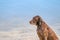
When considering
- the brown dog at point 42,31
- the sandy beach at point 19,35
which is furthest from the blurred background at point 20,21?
the brown dog at point 42,31

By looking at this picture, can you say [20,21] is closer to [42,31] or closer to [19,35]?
[19,35]

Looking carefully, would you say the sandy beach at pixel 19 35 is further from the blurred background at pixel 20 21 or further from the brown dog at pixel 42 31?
the brown dog at pixel 42 31

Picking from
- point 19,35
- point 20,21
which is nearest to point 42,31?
point 19,35

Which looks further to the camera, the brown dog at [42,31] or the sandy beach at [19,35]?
the sandy beach at [19,35]

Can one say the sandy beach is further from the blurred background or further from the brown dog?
the brown dog

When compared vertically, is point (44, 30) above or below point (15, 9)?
Result: below

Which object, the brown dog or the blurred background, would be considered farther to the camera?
the blurred background

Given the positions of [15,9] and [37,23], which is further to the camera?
[15,9]

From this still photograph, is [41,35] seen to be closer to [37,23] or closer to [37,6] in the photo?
[37,23]

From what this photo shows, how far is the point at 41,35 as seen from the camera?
7172 millimetres

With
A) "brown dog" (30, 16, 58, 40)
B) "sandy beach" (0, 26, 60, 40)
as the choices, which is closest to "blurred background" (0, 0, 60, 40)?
"sandy beach" (0, 26, 60, 40)

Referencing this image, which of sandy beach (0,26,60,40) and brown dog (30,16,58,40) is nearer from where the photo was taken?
brown dog (30,16,58,40)

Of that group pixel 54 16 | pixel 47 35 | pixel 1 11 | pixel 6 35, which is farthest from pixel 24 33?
pixel 1 11

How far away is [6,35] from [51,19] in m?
3.80
